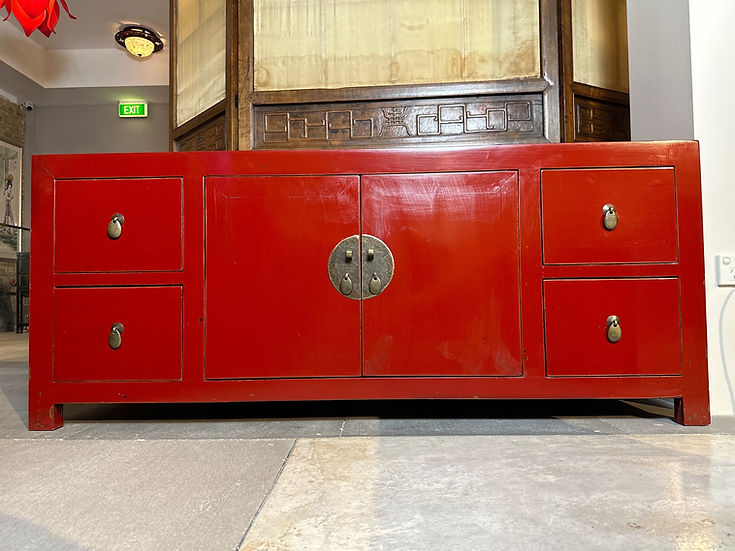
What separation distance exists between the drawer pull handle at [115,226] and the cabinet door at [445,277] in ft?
2.11

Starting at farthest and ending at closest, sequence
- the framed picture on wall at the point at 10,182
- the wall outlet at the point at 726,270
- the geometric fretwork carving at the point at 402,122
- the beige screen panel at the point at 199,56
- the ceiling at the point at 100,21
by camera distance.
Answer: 1. the framed picture on wall at the point at 10,182
2. the ceiling at the point at 100,21
3. the beige screen panel at the point at 199,56
4. the geometric fretwork carving at the point at 402,122
5. the wall outlet at the point at 726,270

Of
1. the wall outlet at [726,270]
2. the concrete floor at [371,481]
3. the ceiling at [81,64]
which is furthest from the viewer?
the ceiling at [81,64]

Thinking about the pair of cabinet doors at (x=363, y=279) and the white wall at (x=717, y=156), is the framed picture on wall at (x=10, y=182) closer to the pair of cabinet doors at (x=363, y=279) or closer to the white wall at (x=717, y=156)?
the pair of cabinet doors at (x=363, y=279)

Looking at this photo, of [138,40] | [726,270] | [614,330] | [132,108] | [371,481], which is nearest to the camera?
[371,481]

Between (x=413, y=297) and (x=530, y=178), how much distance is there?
43 cm

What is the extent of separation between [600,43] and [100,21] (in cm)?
535

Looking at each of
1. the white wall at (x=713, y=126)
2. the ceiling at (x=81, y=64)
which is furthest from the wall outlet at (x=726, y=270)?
the ceiling at (x=81, y=64)

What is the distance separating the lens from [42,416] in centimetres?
129

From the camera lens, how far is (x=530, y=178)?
4.22 feet

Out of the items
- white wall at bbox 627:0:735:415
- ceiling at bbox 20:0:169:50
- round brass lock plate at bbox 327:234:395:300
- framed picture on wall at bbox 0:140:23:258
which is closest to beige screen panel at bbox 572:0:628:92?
white wall at bbox 627:0:735:415

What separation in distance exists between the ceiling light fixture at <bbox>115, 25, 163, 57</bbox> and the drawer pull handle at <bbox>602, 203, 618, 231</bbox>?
5742 millimetres

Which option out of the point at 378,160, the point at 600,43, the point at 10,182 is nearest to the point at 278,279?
the point at 378,160

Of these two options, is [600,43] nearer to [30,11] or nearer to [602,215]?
A: [602,215]

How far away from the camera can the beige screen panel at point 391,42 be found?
1956 mm
